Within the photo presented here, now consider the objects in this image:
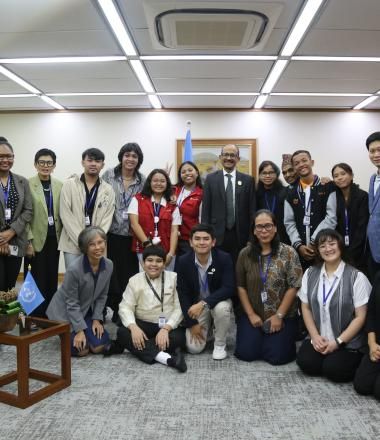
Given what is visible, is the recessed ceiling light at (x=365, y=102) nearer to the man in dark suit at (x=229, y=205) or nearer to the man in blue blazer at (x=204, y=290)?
the man in dark suit at (x=229, y=205)

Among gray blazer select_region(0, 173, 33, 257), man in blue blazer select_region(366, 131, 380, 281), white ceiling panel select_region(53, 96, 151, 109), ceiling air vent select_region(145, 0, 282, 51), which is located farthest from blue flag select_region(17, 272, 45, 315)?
white ceiling panel select_region(53, 96, 151, 109)

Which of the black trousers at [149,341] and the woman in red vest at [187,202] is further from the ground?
the woman in red vest at [187,202]

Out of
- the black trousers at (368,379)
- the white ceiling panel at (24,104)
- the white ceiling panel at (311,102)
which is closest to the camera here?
the black trousers at (368,379)

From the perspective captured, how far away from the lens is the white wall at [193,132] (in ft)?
19.7

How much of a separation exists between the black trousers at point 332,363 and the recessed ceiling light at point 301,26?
236cm

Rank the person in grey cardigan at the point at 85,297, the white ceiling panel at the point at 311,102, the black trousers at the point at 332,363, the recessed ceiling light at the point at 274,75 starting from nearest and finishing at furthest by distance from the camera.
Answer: the black trousers at the point at 332,363, the person in grey cardigan at the point at 85,297, the recessed ceiling light at the point at 274,75, the white ceiling panel at the point at 311,102

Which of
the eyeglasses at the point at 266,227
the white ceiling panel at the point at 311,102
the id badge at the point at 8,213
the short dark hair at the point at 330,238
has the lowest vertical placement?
the short dark hair at the point at 330,238

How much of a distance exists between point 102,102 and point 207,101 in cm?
145

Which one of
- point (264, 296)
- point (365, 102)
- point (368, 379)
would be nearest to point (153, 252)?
point (264, 296)

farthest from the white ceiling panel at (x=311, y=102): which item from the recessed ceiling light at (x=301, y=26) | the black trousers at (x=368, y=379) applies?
the black trousers at (x=368, y=379)

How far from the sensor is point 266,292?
2881 mm

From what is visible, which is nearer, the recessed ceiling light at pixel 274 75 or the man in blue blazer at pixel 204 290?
the man in blue blazer at pixel 204 290

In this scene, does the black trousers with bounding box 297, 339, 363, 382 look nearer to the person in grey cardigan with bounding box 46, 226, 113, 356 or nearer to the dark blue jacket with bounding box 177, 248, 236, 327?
the dark blue jacket with bounding box 177, 248, 236, 327

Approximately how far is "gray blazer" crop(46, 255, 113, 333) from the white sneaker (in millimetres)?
868
